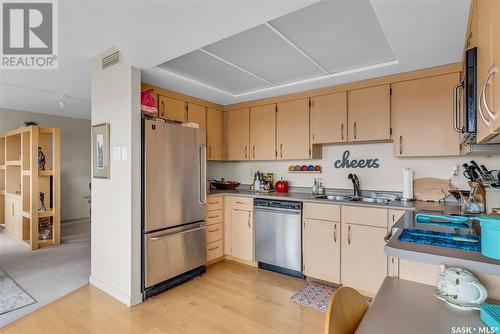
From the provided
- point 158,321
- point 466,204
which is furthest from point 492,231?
point 158,321

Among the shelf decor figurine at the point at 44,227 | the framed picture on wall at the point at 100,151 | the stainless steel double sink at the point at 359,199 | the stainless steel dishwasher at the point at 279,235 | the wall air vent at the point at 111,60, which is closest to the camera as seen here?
the wall air vent at the point at 111,60

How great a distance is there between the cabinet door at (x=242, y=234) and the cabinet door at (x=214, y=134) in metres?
0.98

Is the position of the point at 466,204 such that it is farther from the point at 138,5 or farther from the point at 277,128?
the point at 138,5

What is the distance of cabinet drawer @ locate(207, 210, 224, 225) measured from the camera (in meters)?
3.47

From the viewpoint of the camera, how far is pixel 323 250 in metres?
2.90

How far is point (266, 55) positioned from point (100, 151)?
1.96 metres

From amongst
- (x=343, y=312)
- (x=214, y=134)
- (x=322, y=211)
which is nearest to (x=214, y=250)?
(x=322, y=211)

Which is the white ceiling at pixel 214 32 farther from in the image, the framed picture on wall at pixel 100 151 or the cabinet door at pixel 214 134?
the cabinet door at pixel 214 134

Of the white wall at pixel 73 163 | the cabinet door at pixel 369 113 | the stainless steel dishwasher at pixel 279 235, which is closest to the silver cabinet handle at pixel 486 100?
the cabinet door at pixel 369 113

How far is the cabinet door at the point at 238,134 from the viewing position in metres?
4.02

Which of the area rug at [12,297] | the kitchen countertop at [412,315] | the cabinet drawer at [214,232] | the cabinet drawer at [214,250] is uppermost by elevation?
the kitchen countertop at [412,315]

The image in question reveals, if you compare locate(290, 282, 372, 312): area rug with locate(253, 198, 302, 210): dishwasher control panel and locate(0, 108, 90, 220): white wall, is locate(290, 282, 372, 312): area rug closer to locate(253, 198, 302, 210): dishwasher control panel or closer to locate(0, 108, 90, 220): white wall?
locate(253, 198, 302, 210): dishwasher control panel

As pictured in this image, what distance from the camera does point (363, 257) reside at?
8.70 feet

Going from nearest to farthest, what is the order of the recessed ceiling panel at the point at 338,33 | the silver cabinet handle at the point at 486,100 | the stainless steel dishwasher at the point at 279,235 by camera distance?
the silver cabinet handle at the point at 486,100 < the recessed ceiling panel at the point at 338,33 < the stainless steel dishwasher at the point at 279,235
